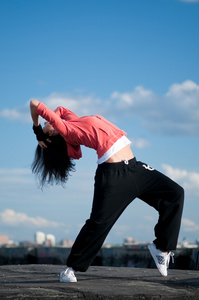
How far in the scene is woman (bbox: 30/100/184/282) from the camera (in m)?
4.75

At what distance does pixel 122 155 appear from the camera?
4.90 metres

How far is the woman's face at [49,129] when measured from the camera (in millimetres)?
5223

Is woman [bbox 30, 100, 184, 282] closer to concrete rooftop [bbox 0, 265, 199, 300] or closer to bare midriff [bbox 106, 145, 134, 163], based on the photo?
bare midriff [bbox 106, 145, 134, 163]

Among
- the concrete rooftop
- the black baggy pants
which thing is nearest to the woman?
the black baggy pants

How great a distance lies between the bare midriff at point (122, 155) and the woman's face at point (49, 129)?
0.76 metres

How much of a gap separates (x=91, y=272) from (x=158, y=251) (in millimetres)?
1174

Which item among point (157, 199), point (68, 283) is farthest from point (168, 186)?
point (68, 283)

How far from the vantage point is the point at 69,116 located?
5332 millimetres

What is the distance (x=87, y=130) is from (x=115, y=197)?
0.70 meters

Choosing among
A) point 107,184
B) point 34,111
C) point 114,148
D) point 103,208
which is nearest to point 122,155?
point 114,148

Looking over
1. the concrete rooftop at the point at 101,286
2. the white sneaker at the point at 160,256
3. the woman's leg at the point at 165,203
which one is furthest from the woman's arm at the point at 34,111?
the white sneaker at the point at 160,256

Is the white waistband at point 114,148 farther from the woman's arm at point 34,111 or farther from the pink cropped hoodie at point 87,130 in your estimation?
the woman's arm at point 34,111

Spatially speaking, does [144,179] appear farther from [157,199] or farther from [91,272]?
[91,272]

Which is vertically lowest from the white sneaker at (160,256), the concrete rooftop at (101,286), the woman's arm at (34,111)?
the concrete rooftop at (101,286)
